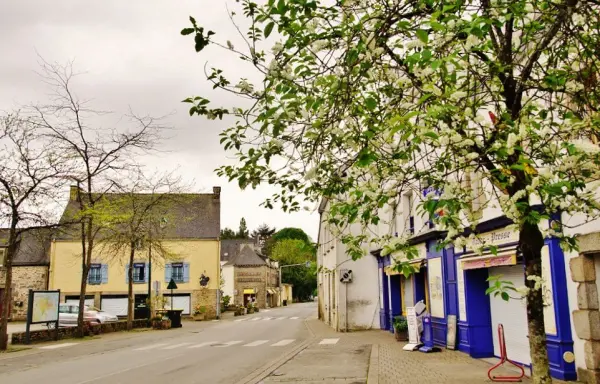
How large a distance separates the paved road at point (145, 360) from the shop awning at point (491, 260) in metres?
5.73

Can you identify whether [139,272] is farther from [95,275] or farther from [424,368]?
[424,368]

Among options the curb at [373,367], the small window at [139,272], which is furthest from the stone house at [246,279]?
the curb at [373,367]

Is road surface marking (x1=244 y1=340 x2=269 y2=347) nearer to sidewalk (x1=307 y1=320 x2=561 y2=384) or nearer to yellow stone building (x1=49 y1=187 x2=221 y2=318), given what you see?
sidewalk (x1=307 y1=320 x2=561 y2=384)

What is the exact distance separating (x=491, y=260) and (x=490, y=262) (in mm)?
67

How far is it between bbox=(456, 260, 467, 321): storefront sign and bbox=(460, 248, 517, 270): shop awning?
0.63m

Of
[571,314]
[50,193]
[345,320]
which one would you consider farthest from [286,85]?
[345,320]

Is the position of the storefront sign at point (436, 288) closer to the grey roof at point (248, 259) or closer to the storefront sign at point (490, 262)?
the storefront sign at point (490, 262)

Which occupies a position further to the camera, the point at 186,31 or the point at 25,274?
the point at 25,274

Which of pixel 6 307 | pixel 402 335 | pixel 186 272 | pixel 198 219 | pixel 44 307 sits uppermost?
pixel 198 219

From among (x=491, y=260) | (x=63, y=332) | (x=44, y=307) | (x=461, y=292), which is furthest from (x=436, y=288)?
(x=63, y=332)

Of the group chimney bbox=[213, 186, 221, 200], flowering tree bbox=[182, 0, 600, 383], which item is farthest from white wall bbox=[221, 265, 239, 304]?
flowering tree bbox=[182, 0, 600, 383]

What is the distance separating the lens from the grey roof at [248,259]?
2694 inches

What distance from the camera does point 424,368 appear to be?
11.9 m

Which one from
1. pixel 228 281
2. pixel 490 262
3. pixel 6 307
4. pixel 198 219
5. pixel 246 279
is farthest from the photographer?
pixel 228 281
